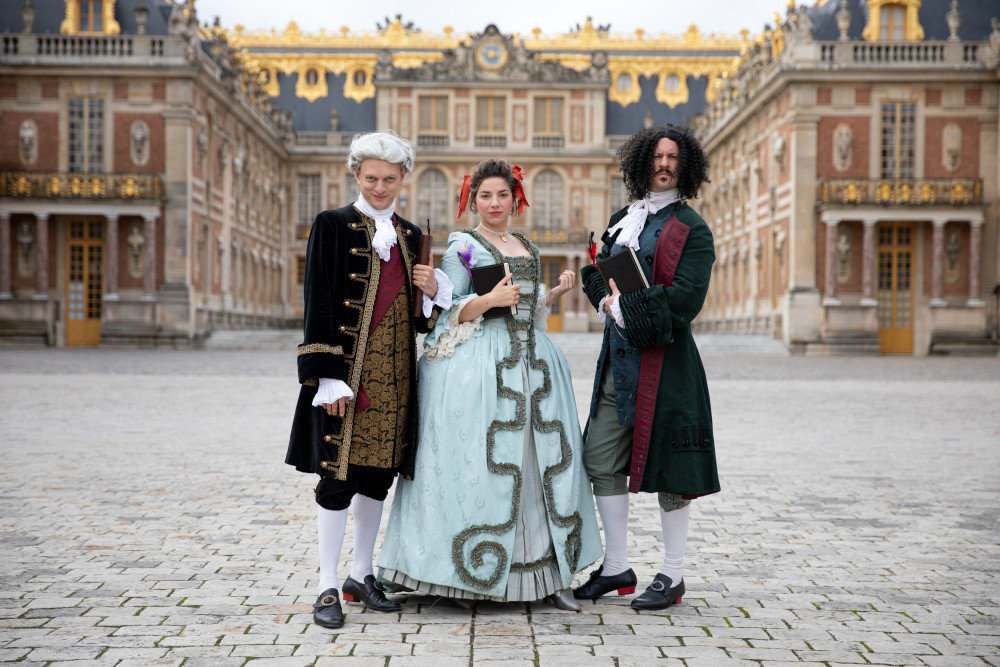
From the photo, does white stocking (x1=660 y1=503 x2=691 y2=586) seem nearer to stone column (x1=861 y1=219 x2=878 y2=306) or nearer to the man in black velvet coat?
the man in black velvet coat

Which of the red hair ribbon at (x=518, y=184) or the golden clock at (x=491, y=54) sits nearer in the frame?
the red hair ribbon at (x=518, y=184)

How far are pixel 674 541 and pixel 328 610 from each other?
4.65 ft

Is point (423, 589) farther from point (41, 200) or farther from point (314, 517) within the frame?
point (41, 200)

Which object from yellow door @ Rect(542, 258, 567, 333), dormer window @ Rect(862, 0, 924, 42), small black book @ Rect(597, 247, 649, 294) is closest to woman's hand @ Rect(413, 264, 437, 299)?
small black book @ Rect(597, 247, 649, 294)

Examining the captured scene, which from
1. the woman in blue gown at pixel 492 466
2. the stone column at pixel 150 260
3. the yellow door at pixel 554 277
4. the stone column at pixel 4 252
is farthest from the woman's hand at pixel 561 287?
the yellow door at pixel 554 277

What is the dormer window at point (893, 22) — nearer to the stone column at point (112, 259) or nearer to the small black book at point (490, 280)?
the stone column at point (112, 259)

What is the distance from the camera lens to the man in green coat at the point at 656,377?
3908 millimetres

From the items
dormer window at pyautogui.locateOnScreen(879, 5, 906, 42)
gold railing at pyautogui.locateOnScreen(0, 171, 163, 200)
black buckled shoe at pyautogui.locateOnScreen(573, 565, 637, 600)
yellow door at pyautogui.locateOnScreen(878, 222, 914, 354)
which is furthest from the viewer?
dormer window at pyautogui.locateOnScreen(879, 5, 906, 42)

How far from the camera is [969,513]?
580 centimetres

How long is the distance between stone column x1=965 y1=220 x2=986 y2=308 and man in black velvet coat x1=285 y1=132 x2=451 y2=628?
28.1 metres

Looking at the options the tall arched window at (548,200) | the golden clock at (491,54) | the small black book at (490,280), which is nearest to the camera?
the small black book at (490,280)

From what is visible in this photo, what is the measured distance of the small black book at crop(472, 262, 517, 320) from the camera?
3.96m

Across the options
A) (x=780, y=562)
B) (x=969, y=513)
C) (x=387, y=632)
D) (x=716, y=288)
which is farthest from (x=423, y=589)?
(x=716, y=288)

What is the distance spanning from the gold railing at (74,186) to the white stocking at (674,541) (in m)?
27.2
